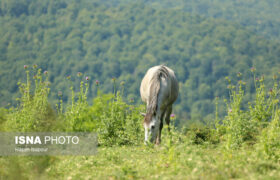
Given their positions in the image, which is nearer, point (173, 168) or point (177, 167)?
point (177, 167)

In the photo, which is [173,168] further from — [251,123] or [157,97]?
[251,123]

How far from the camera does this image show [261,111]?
404 inches

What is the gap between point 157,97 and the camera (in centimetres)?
902

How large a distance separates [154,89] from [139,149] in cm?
145

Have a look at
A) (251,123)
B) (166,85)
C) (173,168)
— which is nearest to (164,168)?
(173,168)

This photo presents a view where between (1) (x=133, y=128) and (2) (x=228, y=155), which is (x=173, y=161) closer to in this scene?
(2) (x=228, y=155)

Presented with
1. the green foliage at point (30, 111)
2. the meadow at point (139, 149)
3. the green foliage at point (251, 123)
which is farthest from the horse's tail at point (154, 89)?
the green foliage at point (30, 111)

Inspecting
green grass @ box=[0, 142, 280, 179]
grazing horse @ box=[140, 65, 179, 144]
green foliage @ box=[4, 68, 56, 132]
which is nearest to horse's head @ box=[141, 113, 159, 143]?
grazing horse @ box=[140, 65, 179, 144]

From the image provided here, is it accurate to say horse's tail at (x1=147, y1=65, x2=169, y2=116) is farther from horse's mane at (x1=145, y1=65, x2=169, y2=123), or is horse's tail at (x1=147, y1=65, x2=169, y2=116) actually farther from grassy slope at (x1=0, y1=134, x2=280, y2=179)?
grassy slope at (x1=0, y1=134, x2=280, y2=179)

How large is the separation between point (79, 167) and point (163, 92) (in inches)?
130

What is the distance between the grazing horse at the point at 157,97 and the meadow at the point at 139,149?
1.59 ft

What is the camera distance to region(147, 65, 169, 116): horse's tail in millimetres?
8773

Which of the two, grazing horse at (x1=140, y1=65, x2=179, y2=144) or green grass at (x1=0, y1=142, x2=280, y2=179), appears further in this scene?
grazing horse at (x1=140, y1=65, x2=179, y2=144)

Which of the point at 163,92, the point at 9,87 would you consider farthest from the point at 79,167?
the point at 9,87
